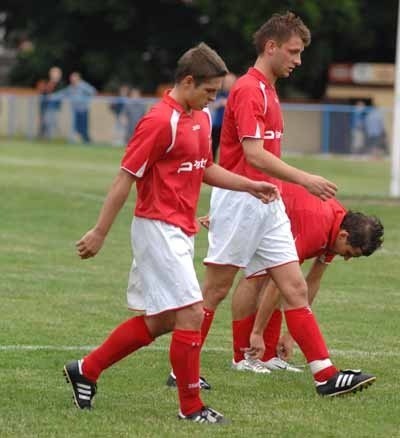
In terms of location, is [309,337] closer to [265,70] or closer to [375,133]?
[265,70]

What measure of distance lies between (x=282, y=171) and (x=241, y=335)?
145cm

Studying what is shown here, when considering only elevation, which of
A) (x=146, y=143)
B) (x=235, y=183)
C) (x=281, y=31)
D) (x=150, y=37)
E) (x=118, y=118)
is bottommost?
(x=118, y=118)

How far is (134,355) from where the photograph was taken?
934 centimetres

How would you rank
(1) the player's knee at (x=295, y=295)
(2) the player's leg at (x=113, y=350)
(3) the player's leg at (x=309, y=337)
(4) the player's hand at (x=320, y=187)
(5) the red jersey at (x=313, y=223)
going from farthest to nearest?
1. (5) the red jersey at (x=313, y=223)
2. (1) the player's knee at (x=295, y=295)
3. (3) the player's leg at (x=309, y=337)
4. (4) the player's hand at (x=320, y=187)
5. (2) the player's leg at (x=113, y=350)

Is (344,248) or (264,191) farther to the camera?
(344,248)

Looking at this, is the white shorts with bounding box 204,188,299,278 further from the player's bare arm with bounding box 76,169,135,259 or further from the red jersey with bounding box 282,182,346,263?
the player's bare arm with bounding box 76,169,135,259

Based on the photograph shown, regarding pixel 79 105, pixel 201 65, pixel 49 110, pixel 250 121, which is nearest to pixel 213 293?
pixel 250 121

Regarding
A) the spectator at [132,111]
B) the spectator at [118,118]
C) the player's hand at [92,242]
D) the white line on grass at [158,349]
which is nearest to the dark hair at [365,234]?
the white line on grass at [158,349]

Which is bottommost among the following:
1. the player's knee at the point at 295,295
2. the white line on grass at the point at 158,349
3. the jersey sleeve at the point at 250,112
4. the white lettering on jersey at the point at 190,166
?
the white line on grass at the point at 158,349

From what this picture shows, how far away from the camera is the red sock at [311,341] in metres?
8.16

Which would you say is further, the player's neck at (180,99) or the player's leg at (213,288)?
the player's leg at (213,288)

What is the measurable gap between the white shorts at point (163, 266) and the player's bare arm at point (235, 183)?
452 millimetres

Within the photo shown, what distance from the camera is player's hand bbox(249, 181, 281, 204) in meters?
7.79

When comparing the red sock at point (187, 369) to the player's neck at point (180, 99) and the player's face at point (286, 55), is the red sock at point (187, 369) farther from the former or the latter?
the player's face at point (286, 55)
